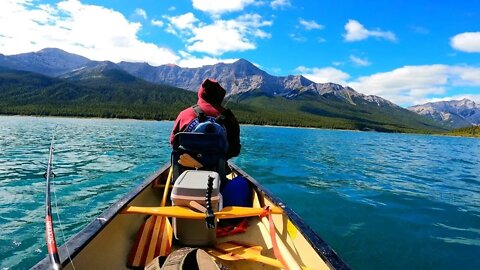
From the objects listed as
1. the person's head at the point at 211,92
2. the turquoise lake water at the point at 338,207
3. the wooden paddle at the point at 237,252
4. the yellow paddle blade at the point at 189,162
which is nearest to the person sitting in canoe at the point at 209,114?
the person's head at the point at 211,92

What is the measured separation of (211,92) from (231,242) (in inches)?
93.7

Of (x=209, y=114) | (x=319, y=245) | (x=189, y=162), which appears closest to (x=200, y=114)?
(x=209, y=114)

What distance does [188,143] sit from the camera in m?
5.10

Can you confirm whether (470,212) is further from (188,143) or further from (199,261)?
(199,261)

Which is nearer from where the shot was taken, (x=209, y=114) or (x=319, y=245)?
(x=319, y=245)

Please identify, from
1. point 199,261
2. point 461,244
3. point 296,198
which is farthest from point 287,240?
point 296,198

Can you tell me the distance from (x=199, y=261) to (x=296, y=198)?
9.24 meters

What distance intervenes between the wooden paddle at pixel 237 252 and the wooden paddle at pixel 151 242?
61 centimetres

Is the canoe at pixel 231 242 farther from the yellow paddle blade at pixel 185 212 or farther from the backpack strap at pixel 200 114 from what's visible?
the backpack strap at pixel 200 114

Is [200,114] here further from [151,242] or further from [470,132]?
[470,132]

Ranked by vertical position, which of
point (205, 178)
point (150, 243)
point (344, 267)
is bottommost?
point (150, 243)

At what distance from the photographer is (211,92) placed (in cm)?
550

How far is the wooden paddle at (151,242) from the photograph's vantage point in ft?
13.6

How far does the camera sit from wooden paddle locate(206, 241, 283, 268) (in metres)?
3.93
